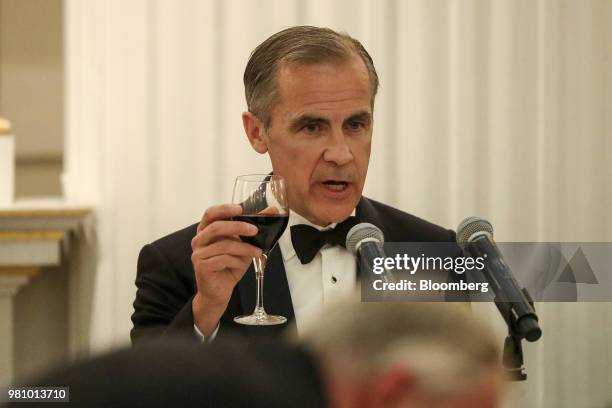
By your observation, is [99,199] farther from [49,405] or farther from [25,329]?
[49,405]

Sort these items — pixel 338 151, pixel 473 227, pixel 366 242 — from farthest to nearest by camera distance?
pixel 338 151, pixel 366 242, pixel 473 227

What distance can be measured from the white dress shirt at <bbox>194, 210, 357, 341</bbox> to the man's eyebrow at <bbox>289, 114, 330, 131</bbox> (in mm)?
151

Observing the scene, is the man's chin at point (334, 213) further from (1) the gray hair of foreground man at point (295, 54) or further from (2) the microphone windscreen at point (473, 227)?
(2) the microphone windscreen at point (473, 227)

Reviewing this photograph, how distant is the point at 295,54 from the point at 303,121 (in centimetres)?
11

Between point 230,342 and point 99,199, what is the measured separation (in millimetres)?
1878

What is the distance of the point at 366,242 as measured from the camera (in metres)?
1.23

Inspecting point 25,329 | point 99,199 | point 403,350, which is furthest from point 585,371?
point 403,350

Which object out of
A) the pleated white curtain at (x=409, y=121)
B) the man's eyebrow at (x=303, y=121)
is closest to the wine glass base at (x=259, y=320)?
the man's eyebrow at (x=303, y=121)

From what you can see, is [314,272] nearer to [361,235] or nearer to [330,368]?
[361,235]

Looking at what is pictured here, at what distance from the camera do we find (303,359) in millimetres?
268

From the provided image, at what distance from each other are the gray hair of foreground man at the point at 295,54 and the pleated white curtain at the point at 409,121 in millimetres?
538

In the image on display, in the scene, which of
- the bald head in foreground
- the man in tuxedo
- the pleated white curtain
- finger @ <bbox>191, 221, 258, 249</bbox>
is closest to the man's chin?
the man in tuxedo

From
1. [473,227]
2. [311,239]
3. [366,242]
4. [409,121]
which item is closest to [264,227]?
[366,242]

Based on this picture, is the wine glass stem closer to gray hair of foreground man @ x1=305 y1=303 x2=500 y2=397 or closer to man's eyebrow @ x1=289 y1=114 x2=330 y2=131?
man's eyebrow @ x1=289 y1=114 x2=330 y2=131
